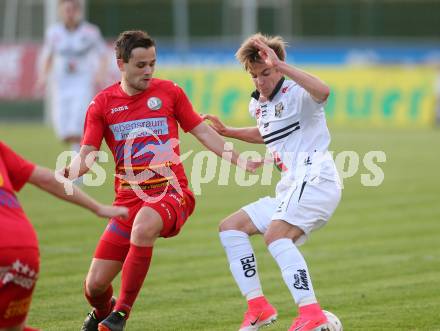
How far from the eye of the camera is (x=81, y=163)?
7.27m

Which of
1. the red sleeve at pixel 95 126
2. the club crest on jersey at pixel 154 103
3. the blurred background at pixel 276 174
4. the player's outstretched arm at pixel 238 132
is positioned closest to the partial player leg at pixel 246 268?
the blurred background at pixel 276 174

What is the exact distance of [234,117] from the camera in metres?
29.7

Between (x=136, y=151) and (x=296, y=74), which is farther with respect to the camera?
(x=136, y=151)

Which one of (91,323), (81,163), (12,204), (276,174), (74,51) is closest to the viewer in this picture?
(12,204)

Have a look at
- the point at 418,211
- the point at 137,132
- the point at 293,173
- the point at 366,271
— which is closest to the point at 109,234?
the point at 137,132

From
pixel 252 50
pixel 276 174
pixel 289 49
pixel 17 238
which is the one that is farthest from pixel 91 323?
pixel 289 49

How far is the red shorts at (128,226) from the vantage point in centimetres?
729

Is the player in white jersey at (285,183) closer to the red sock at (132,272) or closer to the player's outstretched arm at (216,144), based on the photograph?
the player's outstretched arm at (216,144)

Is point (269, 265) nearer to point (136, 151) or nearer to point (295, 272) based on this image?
point (295, 272)

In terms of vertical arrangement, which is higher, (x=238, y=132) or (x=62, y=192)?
(x=62, y=192)

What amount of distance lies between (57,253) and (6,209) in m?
5.84

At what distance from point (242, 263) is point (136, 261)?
2.56ft

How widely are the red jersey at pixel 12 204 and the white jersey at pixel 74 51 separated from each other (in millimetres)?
12166

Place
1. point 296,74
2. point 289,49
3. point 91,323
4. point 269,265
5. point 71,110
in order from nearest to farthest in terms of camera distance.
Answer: point 296,74
point 91,323
point 269,265
point 71,110
point 289,49
